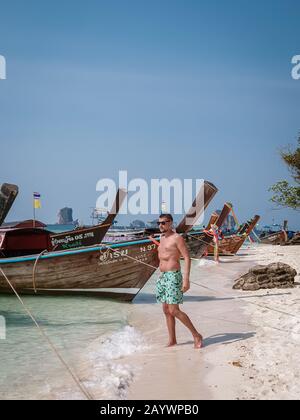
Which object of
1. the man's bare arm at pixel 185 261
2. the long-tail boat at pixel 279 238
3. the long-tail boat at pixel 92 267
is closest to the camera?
the man's bare arm at pixel 185 261

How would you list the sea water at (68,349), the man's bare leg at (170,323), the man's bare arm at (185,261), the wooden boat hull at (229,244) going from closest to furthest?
the sea water at (68,349)
the man's bare arm at (185,261)
the man's bare leg at (170,323)
the wooden boat hull at (229,244)

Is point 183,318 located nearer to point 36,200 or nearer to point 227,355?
point 227,355

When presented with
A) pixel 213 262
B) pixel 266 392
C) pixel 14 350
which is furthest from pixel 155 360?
Answer: pixel 213 262

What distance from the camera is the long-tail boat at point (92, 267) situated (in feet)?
34.8

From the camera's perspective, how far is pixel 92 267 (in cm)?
1105

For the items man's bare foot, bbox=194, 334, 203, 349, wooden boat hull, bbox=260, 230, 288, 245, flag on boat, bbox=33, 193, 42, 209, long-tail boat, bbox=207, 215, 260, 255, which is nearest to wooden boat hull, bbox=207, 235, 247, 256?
long-tail boat, bbox=207, 215, 260, 255

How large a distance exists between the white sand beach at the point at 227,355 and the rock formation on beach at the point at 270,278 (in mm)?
1040

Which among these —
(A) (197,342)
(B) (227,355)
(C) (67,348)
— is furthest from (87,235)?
(B) (227,355)

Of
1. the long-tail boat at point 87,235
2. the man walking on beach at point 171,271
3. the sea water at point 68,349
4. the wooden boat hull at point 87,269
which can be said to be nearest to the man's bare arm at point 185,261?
the man walking on beach at point 171,271

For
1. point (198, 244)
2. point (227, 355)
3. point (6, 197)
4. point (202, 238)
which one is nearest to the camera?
point (227, 355)

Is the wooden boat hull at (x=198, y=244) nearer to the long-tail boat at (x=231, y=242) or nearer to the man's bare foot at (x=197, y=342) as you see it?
the long-tail boat at (x=231, y=242)

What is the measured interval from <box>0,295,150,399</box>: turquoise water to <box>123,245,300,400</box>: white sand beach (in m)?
0.30

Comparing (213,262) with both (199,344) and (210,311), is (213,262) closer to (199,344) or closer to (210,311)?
(210,311)

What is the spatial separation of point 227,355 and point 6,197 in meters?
7.28
